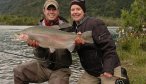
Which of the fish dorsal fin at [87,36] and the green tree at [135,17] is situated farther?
the green tree at [135,17]

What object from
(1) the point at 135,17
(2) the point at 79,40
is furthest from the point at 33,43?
(1) the point at 135,17

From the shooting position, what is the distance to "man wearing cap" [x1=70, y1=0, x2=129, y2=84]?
7211 mm

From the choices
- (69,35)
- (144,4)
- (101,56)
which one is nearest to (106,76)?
(101,56)

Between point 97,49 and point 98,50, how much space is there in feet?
0.10

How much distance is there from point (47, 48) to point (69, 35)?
30.3 inches

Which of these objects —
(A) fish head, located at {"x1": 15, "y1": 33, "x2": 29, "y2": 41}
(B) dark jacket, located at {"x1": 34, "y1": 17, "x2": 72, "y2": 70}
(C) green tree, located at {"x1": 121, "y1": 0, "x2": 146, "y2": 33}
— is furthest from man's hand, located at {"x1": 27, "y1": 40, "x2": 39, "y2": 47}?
(C) green tree, located at {"x1": 121, "y1": 0, "x2": 146, "y2": 33}

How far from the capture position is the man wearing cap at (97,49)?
7211 millimetres

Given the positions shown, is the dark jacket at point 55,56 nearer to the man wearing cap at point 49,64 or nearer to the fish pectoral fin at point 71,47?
the man wearing cap at point 49,64

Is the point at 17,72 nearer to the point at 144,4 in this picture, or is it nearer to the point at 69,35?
the point at 69,35

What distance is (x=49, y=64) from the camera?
813cm

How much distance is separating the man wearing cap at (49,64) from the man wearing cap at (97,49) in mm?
542

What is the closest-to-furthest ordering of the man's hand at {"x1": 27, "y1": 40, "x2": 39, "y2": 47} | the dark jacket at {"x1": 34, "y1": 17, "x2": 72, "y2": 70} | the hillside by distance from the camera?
the man's hand at {"x1": 27, "y1": 40, "x2": 39, "y2": 47} → the dark jacket at {"x1": 34, "y1": 17, "x2": 72, "y2": 70} → the hillside

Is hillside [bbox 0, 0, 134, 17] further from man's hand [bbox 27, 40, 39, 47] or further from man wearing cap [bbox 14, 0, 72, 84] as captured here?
man's hand [bbox 27, 40, 39, 47]

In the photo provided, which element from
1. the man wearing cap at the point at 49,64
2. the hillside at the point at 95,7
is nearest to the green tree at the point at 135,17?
the man wearing cap at the point at 49,64
